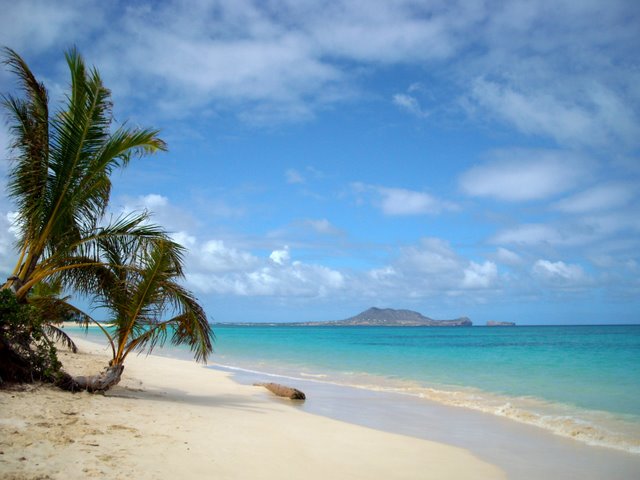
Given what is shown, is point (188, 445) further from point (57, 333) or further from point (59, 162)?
point (57, 333)

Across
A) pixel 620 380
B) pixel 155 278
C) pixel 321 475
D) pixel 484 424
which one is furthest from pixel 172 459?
pixel 620 380

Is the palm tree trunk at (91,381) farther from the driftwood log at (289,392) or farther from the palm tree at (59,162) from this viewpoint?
the driftwood log at (289,392)

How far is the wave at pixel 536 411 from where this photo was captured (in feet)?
29.4

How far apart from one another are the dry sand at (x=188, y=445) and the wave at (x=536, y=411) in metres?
3.34

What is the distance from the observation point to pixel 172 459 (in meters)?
5.04

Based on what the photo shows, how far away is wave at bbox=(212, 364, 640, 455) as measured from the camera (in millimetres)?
8961

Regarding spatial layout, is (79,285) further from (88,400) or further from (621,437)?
(621,437)

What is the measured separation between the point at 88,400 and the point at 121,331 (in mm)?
1811

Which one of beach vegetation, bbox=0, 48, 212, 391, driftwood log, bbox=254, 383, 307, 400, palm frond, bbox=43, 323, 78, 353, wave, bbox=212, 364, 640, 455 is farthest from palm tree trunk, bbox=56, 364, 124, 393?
wave, bbox=212, 364, 640, 455

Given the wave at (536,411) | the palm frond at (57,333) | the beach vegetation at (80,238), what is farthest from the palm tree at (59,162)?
the wave at (536,411)

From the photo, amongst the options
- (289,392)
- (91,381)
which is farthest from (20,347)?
(289,392)

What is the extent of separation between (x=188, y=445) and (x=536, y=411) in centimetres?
946

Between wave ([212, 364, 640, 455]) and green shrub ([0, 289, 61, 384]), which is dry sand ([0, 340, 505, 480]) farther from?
wave ([212, 364, 640, 455])

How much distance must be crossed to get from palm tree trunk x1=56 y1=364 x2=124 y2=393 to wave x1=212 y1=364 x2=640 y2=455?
8355mm
